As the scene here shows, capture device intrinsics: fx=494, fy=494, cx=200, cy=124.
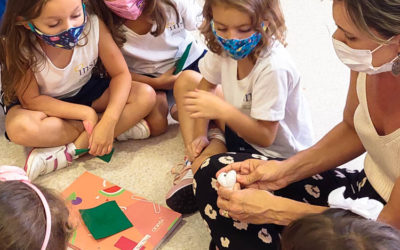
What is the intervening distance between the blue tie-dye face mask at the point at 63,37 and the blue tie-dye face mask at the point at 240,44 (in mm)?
369

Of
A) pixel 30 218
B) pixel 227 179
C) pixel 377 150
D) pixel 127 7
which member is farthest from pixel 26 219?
pixel 127 7

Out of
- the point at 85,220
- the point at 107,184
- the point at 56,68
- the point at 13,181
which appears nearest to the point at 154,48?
the point at 56,68

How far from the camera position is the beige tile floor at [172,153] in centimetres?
132

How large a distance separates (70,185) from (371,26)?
932 millimetres

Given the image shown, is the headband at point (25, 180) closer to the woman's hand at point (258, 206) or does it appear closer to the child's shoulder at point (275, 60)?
the woman's hand at point (258, 206)

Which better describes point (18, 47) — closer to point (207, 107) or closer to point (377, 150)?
point (207, 107)

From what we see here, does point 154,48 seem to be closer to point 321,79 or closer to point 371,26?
point 321,79

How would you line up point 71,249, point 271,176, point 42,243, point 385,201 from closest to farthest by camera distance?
point 42,243, point 385,201, point 271,176, point 71,249

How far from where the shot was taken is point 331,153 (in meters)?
1.09

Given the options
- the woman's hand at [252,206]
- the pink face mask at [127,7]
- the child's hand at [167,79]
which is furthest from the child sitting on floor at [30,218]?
the child's hand at [167,79]

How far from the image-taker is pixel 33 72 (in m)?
1.38

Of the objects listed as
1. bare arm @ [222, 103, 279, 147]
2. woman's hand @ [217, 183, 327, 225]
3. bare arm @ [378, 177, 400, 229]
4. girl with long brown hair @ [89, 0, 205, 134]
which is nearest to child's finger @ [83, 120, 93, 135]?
girl with long brown hair @ [89, 0, 205, 134]

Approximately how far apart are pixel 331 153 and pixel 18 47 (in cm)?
85

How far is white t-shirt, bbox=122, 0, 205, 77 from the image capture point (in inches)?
60.0
